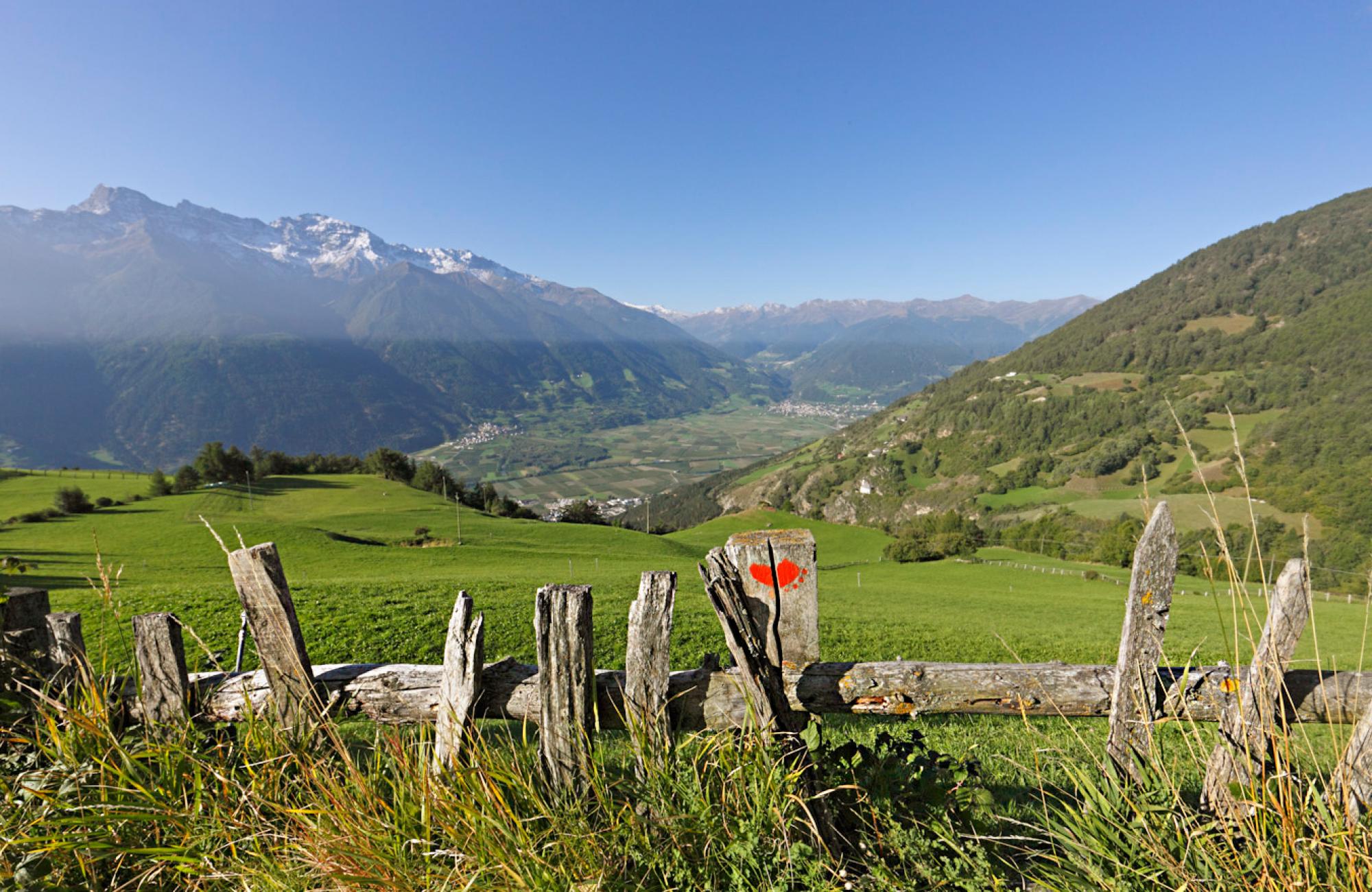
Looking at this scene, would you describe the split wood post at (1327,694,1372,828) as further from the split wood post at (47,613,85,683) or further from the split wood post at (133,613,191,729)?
the split wood post at (47,613,85,683)

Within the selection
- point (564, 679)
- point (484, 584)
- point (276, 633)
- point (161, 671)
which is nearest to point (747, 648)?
point (564, 679)

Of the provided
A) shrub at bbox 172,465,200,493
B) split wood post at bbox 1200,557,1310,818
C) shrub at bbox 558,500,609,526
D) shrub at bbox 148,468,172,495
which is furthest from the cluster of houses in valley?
split wood post at bbox 1200,557,1310,818

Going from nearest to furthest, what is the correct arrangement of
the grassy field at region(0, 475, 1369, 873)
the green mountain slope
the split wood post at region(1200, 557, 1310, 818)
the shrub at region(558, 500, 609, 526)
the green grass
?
the split wood post at region(1200, 557, 1310, 818) < the grassy field at region(0, 475, 1369, 873) < the shrub at region(558, 500, 609, 526) < the green mountain slope < the green grass

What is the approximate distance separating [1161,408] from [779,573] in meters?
151

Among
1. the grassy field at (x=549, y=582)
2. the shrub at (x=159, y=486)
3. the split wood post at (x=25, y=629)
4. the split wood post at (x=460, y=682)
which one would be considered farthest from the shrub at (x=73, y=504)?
the split wood post at (x=460, y=682)

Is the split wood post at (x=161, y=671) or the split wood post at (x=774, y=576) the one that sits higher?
the split wood post at (x=774, y=576)

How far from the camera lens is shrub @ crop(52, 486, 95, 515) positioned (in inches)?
1512

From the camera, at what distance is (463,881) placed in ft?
8.22

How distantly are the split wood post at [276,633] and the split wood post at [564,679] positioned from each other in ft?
4.67

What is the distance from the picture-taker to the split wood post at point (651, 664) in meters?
2.96

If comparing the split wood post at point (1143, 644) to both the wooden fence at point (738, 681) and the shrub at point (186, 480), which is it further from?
the shrub at point (186, 480)

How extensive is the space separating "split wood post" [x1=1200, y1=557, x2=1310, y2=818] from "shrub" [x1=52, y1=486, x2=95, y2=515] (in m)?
55.2

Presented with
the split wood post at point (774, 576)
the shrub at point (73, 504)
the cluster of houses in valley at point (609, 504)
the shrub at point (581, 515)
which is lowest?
the cluster of houses in valley at point (609, 504)

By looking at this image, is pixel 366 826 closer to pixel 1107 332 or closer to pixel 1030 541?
pixel 1030 541
